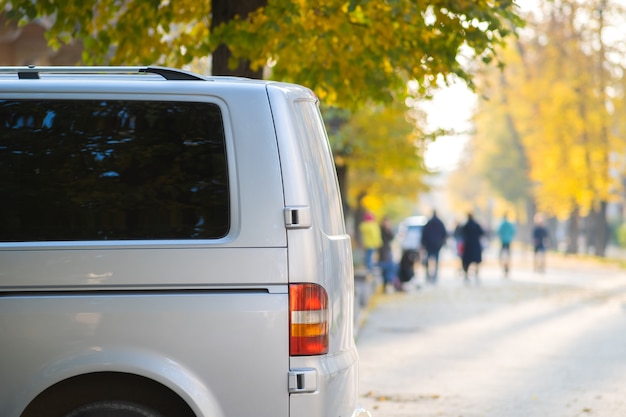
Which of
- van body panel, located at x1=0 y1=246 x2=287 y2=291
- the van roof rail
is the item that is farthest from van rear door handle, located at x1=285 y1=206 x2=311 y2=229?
the van roof rail

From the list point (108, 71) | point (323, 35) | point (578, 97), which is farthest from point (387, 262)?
point (108, 71)

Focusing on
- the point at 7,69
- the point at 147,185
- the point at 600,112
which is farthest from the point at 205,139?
the point at 600,112

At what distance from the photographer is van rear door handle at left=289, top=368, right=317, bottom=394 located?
4695 mm

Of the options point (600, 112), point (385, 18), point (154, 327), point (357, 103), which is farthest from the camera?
point (600, 112)

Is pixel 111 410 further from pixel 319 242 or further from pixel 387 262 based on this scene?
pixel 387 262

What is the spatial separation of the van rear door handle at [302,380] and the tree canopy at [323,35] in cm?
574

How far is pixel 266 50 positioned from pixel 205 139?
A: 6135 millimetres

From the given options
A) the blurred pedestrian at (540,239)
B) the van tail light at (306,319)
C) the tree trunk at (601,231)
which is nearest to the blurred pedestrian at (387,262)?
the blurred pedestrian at (540,239)

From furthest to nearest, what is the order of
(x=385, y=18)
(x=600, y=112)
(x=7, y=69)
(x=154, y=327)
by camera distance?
(x=600, y=112) < (x=385, y=18) < (x=7, y=69) < (x=154, y=327)

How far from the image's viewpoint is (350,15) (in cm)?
1101

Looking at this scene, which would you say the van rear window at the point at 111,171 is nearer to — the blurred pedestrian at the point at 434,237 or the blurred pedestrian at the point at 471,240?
the blurred pedestrian at the point at 471,240

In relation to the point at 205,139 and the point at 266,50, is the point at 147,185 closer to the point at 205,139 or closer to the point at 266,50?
the point at 205,139

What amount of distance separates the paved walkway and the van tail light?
15.4 ft

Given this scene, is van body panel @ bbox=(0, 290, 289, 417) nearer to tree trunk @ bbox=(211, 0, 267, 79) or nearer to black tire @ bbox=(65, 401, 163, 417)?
black tire @ bbox=(65, 401, 163, 417)
